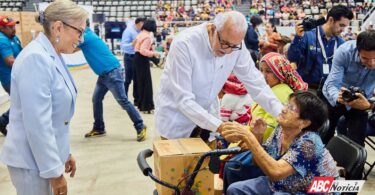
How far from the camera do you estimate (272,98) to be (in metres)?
2.41

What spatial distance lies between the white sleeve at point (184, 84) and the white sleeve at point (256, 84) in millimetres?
409

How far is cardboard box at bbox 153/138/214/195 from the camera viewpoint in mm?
1841

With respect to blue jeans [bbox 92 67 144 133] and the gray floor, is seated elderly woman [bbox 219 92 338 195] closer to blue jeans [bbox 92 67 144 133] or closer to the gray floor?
the gray floor

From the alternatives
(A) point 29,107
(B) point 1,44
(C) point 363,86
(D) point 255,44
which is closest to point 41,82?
(A) point 29,107

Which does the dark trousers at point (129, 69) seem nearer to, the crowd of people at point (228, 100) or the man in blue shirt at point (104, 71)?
the man in blue shirt at point (104, 71)

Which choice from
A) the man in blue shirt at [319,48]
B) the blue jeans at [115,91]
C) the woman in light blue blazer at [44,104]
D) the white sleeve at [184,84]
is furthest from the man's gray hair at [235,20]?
the blue jeans at [115,91]

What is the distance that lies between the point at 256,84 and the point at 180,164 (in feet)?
2.82

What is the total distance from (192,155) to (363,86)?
68.4 inches

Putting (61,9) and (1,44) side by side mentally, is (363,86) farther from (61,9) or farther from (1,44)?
(1,44)

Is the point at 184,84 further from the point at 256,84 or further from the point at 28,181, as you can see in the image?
the point at 28,181

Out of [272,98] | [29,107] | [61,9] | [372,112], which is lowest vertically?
[372,112]

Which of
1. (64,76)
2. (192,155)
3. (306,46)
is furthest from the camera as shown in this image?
(306,46)

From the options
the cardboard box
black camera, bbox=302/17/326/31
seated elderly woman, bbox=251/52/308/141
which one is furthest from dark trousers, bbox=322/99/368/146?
the cardboard box

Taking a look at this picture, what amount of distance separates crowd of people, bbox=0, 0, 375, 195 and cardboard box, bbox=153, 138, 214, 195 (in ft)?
0.47
